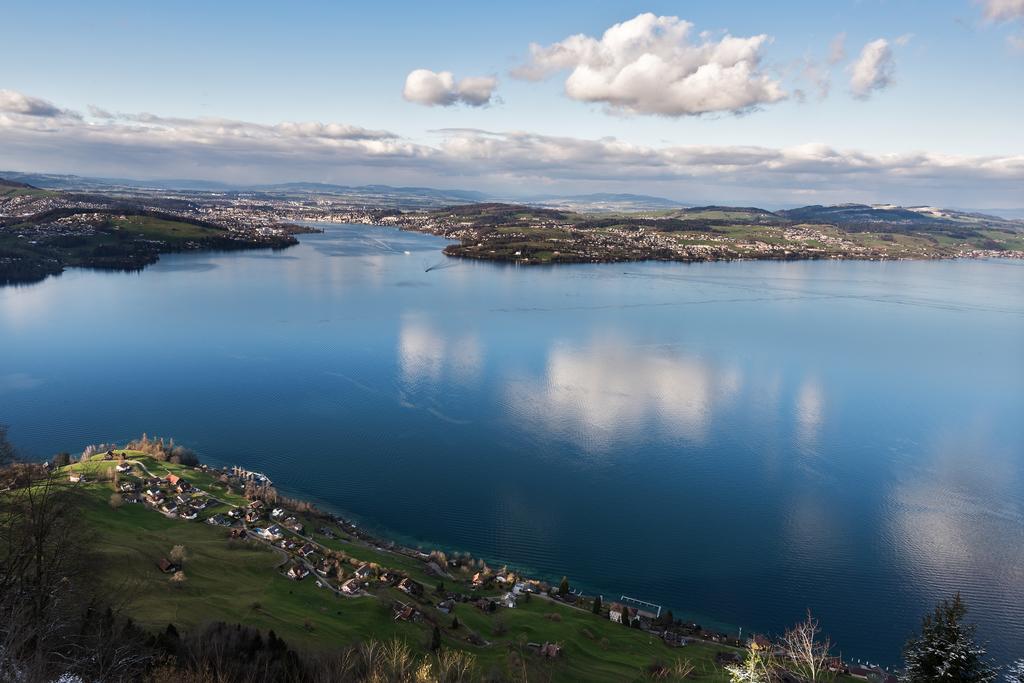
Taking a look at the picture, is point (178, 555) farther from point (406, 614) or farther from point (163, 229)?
point (163, 229)

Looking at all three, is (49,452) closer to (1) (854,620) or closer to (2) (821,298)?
(1) (854,620)

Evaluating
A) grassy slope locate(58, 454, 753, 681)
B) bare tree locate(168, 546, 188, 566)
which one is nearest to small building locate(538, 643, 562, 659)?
grassy slope locate(58, 454, 753, 681)

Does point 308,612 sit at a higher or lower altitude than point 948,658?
lower

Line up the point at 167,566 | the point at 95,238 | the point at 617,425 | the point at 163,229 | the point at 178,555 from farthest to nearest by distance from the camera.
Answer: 1. the point at 163,229
2. the point at 95,238
3. the point at 617,425
4. the point at 178,555
5. the point at 167,566

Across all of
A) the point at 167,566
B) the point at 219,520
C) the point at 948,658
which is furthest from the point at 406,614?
the point at 948,658

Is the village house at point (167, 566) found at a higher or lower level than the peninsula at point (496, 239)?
lower

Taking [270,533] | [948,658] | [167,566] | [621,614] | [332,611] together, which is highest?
[948,658]

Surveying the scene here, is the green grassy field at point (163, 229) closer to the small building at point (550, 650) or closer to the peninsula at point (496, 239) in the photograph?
the peninsula at point (496, 239)

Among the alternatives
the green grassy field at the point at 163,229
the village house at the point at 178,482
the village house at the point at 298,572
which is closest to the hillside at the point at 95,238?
the green grassy field at the point at 163,229

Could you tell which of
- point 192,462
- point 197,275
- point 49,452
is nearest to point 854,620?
point 192,462

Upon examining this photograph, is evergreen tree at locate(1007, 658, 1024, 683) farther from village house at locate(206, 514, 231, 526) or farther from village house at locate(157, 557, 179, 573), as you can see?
village house at locate(206, 514, 231, 526)
